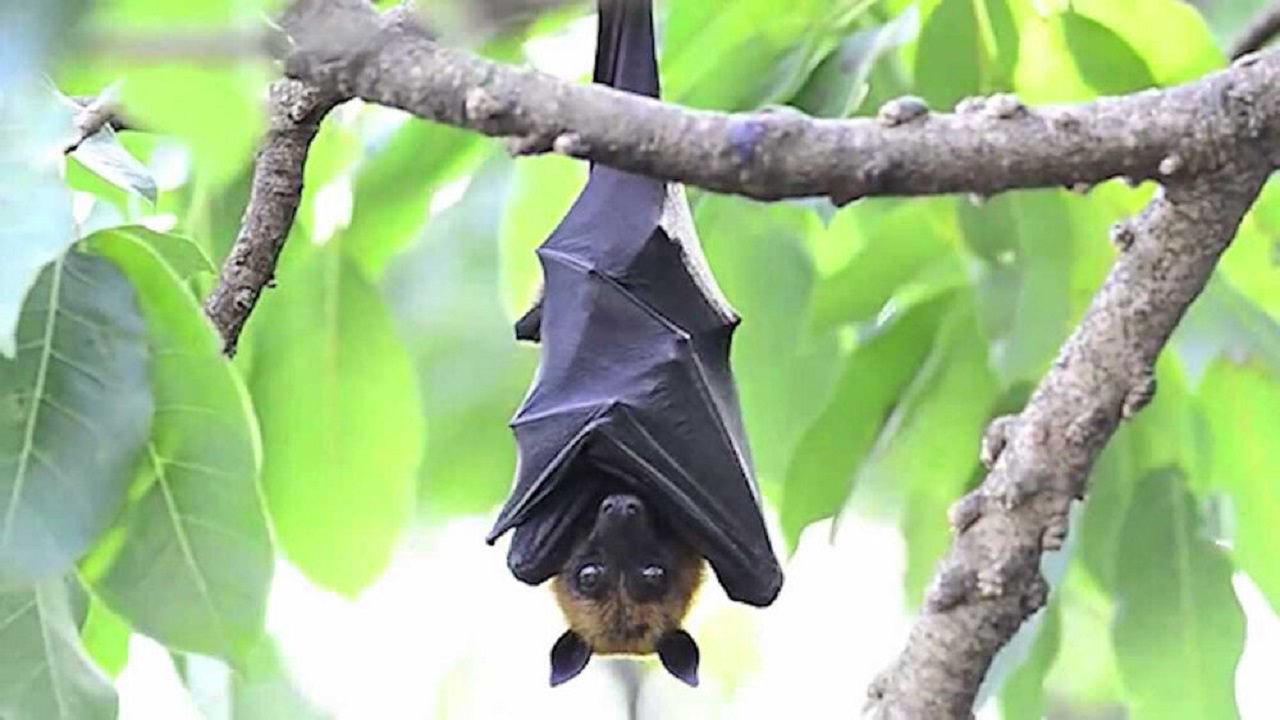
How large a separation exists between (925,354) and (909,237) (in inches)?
6.4

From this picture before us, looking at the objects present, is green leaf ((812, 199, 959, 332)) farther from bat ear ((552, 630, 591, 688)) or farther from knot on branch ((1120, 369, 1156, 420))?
knot on branch ((1120, 369, 1156, 420))

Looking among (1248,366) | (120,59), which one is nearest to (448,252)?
(1248,366)

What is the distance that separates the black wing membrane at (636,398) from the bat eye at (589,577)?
0.05 m

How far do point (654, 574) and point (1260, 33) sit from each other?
3.23ft

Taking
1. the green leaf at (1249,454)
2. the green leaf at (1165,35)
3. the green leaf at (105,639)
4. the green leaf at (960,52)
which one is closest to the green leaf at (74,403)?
the green leaf at (105,639)

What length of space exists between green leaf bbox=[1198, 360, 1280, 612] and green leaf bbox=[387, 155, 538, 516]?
3.10 ft

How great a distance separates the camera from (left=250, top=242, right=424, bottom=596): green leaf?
215cm

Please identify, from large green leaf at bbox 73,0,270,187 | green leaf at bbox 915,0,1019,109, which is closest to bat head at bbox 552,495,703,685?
green leaf at bbox 915,0,1019,109

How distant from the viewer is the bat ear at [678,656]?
2.20 metres

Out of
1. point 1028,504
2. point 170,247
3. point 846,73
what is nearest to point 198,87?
point 170,247

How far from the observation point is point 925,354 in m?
2.38

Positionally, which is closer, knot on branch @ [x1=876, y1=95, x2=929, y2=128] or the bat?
knot on branch @ [x1=876, y1=95, x2=929, y2=128]

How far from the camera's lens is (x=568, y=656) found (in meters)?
2.22

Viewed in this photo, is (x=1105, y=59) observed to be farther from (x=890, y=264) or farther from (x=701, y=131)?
(x=701, y=131)
